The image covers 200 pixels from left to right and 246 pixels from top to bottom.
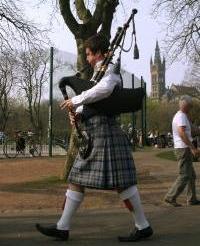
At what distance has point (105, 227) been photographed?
7328 mm

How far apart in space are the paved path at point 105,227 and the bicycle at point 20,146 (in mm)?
21476

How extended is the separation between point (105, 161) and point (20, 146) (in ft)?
A: 81.5

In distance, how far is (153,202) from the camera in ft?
32.6

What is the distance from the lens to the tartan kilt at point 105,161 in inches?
248

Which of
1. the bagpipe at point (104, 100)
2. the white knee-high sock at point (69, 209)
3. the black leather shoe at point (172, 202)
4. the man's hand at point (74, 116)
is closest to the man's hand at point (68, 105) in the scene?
the man's hand at point (74, 116)

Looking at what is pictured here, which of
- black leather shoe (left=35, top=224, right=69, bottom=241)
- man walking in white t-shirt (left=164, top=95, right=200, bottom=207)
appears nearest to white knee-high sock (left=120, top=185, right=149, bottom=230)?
black leather shoe (left=35, top=224, right=69, bottom=241)

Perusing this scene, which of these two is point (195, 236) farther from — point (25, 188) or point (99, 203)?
point (25, 188)

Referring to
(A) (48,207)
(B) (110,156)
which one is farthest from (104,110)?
(A) (48,207)

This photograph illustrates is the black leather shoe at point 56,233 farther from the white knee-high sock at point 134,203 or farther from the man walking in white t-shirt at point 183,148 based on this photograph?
the man walking in white t-shirt at point 183,148

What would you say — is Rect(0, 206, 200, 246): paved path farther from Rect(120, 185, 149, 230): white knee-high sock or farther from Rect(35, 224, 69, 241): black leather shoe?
Rect(120, 185, 149, 230): white knee-high sock

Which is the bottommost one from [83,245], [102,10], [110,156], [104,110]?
[83,245]

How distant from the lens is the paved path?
6.45 m

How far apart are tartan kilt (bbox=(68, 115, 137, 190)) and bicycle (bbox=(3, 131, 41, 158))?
77.1 feet

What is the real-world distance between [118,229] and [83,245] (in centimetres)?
98
